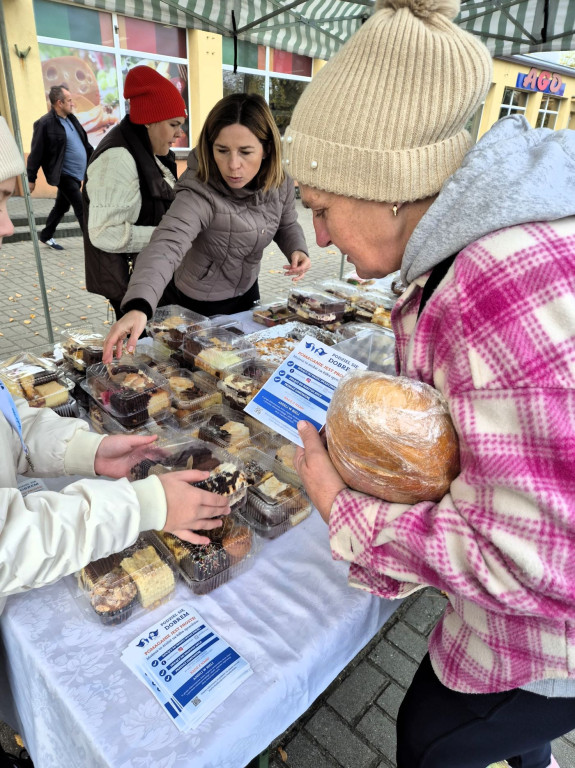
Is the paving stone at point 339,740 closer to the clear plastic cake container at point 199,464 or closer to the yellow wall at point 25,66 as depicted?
the clear plastic cake container at point 199,464

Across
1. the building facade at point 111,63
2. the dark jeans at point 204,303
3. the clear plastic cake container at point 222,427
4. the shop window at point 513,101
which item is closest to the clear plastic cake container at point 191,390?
the clear plastic cake container at point 222,427

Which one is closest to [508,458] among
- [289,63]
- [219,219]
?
[219,219]

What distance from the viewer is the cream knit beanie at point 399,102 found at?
97 centimetres

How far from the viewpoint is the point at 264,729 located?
1.04 metres

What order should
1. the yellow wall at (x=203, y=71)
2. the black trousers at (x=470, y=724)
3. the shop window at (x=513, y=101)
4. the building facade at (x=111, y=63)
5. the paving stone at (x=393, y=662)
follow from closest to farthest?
Result: the black trousers at (x=470, y=724) → the paving stone at (x=393, y=662) → the building facade at (x=111, y=63) → the yellow wall at (x=203, y=71) → the shop window at (x=513, y=101)

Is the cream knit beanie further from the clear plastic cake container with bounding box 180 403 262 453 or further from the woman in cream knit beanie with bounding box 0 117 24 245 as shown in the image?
the clear plastic cake container with bounding box 180 403 262 453

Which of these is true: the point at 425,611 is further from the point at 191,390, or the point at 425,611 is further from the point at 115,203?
the point at 115,203

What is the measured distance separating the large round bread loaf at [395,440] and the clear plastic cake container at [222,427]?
72cm

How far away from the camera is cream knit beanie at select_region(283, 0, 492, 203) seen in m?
0.97

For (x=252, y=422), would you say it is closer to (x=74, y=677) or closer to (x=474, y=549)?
(x=74, y=677)

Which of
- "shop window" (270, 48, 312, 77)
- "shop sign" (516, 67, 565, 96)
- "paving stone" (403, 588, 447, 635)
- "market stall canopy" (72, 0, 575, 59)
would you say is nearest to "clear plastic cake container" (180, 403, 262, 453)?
"paving stone" (403, 588, 447, 635)

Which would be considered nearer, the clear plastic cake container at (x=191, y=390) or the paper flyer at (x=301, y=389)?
the paper flyer at (x=301, y=389)

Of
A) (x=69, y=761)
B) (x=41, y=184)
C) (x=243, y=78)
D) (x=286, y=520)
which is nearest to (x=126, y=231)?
(x=286, y=520)

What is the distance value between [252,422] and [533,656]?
118 centimetres
